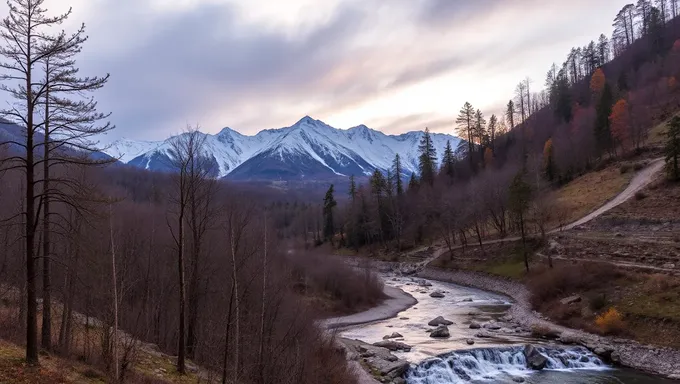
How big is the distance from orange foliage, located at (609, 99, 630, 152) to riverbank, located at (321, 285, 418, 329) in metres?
46.3

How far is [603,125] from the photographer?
77062 mm

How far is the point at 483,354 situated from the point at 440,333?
5.85 meters

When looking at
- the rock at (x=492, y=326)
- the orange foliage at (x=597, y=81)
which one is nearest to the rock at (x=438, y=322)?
the rock at (x=492, y=326)

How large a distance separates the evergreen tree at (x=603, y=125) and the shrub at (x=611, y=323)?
174 ft

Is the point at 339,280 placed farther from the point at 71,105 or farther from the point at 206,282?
the point at 71,105

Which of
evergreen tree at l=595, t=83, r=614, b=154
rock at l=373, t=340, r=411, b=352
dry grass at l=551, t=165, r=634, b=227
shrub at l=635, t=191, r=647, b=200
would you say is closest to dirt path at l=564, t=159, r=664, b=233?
dry grass at l=551, t=165, r=634, b=227

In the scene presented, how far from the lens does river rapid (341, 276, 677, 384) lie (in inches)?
1043

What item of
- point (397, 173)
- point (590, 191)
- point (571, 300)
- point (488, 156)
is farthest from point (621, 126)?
point (571, 300)

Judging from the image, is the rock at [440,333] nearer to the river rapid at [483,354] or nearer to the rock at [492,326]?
the river rapid at [483,354]

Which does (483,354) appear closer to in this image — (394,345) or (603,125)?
(394,345)

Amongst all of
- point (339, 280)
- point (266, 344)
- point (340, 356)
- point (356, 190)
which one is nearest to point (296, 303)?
point (340, 356)

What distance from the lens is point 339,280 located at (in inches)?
2096

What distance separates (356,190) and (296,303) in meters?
78.4

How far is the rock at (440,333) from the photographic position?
35.0m
